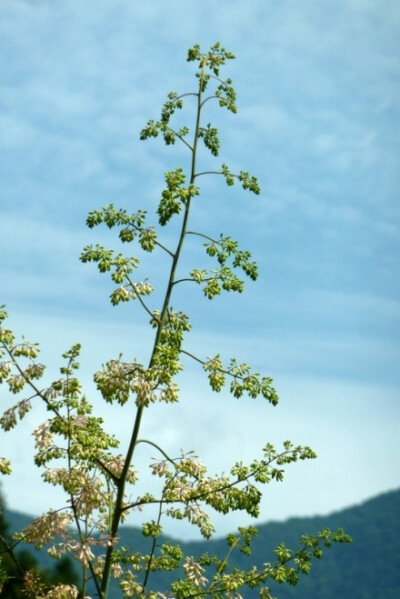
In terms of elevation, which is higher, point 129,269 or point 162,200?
point 162,200

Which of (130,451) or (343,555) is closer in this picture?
(130,451)

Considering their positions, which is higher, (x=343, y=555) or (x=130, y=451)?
(x=343, y=555)

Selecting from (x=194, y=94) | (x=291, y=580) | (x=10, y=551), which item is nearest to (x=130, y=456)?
(x=10, y=551)

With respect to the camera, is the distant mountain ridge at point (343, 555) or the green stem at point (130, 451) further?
the distant mountain ridge at point (343, 555)

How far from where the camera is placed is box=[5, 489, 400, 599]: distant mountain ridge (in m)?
172

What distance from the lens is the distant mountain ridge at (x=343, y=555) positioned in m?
172

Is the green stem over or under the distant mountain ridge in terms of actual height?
under

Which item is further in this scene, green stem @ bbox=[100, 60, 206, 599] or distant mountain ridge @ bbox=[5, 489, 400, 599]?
distant mountain ridge @ bbox=[5, 489, 400, 599]

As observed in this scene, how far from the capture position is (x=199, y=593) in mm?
10289

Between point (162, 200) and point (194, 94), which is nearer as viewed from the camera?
point (162, 200)

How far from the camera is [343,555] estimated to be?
621ft

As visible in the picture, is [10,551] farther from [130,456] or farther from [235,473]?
[235,473]

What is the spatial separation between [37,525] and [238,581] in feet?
7.73

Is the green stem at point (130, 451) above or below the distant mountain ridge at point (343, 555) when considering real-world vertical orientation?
below
